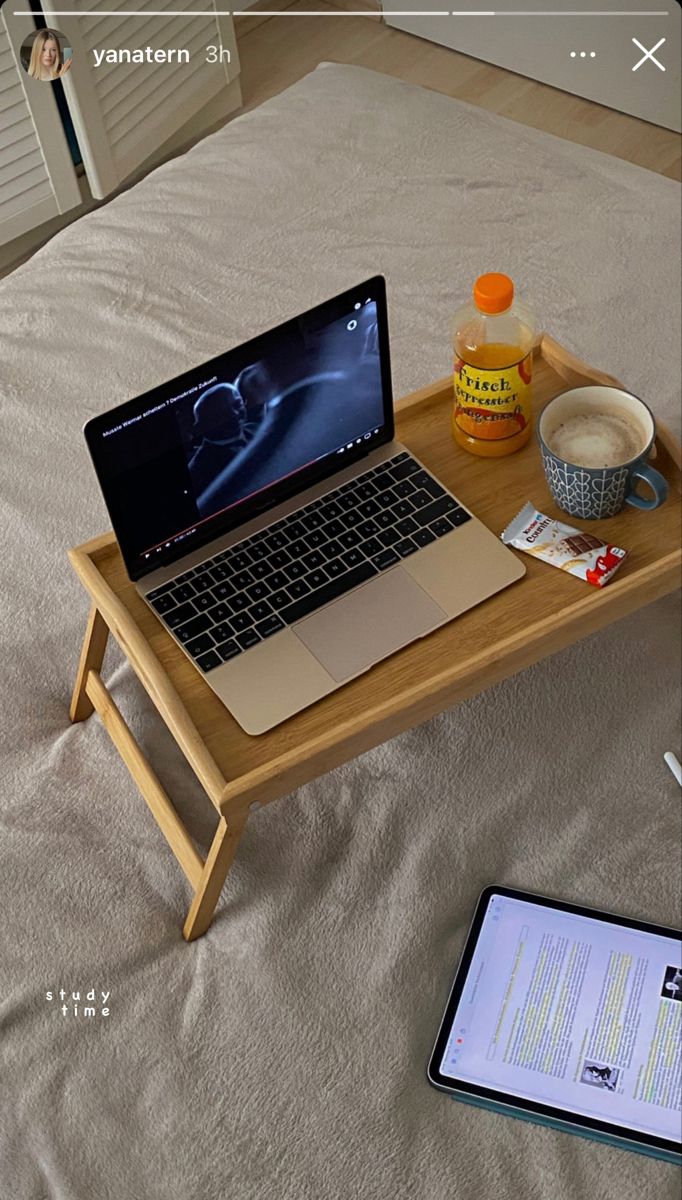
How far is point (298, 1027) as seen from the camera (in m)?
1.07

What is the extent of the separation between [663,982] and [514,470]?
505 mm

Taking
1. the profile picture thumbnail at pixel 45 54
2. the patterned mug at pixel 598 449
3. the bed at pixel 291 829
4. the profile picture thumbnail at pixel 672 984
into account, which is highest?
the profile picture thumbnail at pixel 45 54

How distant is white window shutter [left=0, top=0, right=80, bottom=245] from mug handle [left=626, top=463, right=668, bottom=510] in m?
1.46

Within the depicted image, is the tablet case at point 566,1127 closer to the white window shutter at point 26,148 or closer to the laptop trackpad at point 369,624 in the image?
the laptop trackpad at point 369,624

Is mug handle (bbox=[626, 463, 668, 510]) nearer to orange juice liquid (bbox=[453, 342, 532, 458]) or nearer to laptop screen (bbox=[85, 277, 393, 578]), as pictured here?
orange juice liquid (bbox=[453, 342, 532, 458])

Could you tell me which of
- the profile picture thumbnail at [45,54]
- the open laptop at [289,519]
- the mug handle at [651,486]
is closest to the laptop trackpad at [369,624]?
the open laptop at [289,519]

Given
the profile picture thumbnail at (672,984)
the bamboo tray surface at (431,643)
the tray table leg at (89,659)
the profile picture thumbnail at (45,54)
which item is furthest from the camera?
the profile picture thumbnail at (45,54)

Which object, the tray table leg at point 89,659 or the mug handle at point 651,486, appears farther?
the tray table leg at point 89,659

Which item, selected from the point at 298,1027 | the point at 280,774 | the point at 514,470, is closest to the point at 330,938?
Result: the point at 298,1027

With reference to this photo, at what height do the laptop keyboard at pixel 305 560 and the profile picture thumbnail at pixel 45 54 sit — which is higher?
the profile picture thumbnail at pixel 45 54

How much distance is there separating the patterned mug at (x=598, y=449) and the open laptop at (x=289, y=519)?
0.09m

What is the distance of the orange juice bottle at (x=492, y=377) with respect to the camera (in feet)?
3.57

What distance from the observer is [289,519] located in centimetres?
111

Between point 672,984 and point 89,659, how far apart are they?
0.67 m
